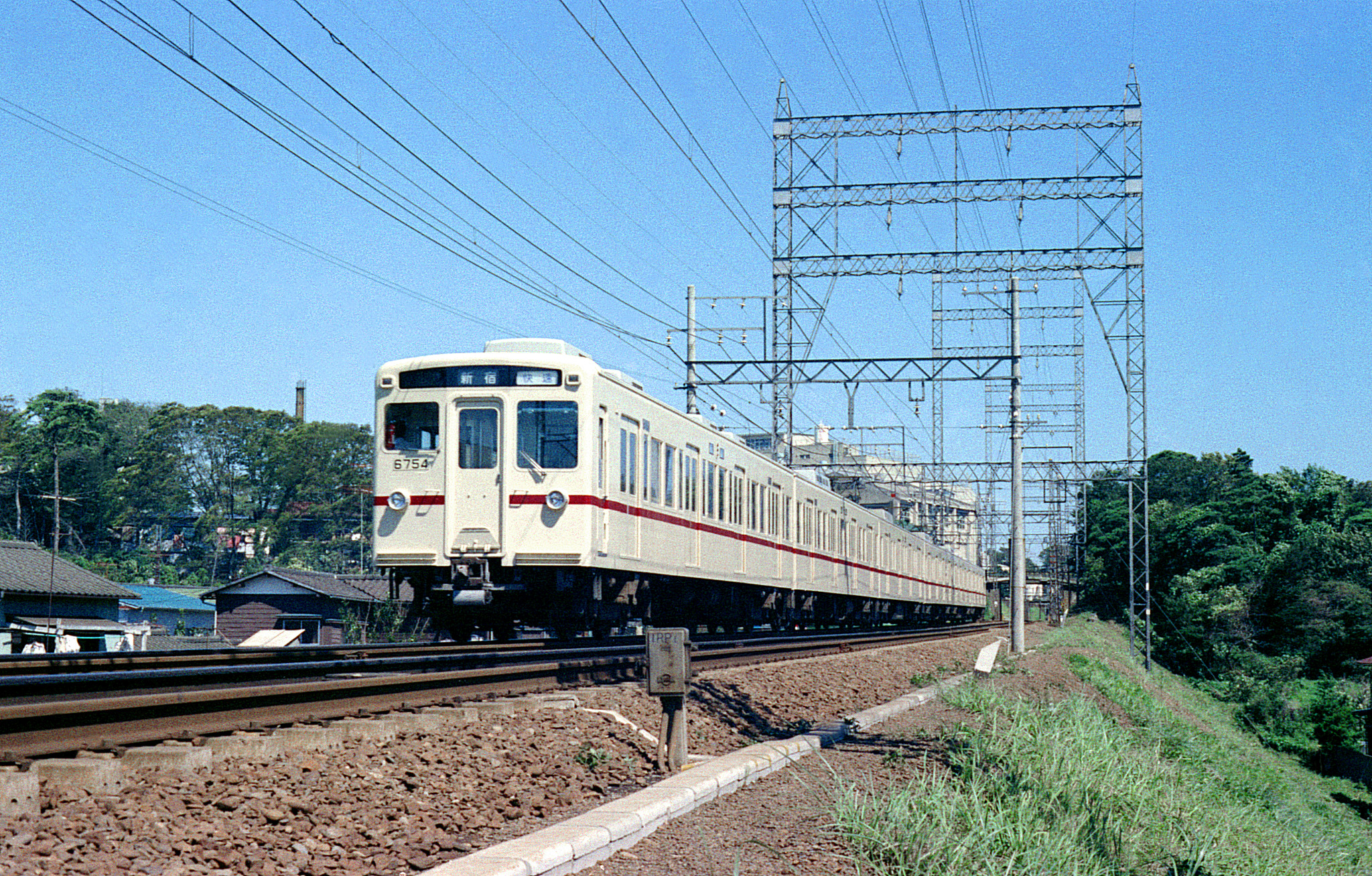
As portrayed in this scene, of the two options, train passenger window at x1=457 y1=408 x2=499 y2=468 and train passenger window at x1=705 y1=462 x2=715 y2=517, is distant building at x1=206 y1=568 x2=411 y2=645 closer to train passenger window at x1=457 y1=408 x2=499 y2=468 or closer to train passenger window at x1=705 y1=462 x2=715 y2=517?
train passenger window at x1=705 y1=462 x2=715 y2=517

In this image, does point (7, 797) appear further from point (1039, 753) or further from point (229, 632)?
point (229, 632)

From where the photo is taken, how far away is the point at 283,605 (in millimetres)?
42781

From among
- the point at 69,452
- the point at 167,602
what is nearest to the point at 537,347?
the point at 167,602

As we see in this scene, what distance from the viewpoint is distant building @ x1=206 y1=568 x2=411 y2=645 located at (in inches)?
1668

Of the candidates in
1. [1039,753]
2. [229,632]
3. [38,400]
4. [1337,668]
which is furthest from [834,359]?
[38,400]

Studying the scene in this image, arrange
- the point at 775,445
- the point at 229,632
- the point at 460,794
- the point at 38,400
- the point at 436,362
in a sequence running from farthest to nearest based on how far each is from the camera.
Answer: the point at 38,400 < the point at 229,632 < the point at 775,445 < the point at 436,362 < the point at 460,794

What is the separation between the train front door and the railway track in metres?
1.30

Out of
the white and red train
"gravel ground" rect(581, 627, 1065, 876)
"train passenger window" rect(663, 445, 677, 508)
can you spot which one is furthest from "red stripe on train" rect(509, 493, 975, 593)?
"gravel ground" rect(581, 627, 1065, 876)

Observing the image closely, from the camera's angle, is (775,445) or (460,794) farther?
(775,445)

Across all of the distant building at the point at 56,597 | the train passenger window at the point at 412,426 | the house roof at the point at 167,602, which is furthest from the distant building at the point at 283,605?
the train passenger window at the point at 412,426

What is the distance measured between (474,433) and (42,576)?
24.1 m

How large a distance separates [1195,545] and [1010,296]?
48890 mm

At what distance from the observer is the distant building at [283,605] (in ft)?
139

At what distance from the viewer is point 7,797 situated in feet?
15.0
